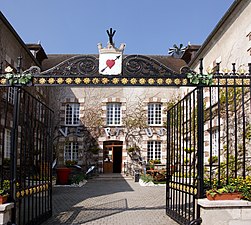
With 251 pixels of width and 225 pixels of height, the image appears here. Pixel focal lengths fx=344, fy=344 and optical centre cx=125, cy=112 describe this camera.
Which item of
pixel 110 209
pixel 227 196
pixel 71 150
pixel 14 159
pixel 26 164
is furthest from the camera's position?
pixel 71 150

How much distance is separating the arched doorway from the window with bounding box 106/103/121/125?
45.6 inches

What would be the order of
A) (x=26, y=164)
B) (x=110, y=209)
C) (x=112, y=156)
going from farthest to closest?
(x=112, y=156) → (x=110, y=209) → (x=26, y=164)

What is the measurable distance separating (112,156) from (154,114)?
3458mm

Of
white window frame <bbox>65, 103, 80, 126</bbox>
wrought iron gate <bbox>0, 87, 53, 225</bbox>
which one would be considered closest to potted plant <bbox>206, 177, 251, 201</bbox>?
wrought iron gate <bbox>0, 87, 53, 225</bbox>

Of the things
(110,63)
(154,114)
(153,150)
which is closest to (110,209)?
(110,63)

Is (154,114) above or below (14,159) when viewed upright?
above

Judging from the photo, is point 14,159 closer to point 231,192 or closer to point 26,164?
point 26,164

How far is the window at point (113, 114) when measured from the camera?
782 inches

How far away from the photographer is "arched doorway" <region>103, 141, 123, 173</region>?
1989 cm

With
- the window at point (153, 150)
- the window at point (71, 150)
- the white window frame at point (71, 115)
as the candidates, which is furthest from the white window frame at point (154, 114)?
the window at point (71, 150)

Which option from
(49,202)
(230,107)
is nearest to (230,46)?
(230,107)

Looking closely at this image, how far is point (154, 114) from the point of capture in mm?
19797

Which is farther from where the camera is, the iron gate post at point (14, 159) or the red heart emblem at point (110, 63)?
the red heart emblem at point (110, 63)

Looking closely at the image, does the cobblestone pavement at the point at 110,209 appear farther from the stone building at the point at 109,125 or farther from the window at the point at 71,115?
the window at the point at 71,115
